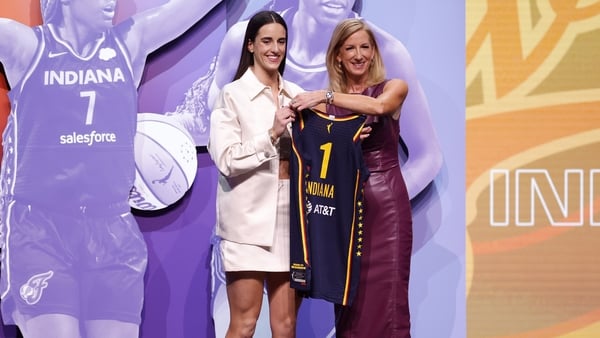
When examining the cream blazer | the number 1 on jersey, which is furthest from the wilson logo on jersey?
the number 1 on jersey

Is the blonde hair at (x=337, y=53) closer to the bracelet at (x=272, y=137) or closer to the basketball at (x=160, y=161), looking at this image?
the bracelet at (x=272, y=137)

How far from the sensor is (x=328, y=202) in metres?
2.86

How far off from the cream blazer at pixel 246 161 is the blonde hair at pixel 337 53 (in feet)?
0.91

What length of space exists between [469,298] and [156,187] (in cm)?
171

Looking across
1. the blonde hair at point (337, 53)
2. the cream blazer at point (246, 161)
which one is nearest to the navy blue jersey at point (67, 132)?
the cream blazer at point (246, 161)

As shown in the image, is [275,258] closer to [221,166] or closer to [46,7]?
[221,166]

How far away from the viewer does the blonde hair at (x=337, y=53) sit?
2912 millimetres

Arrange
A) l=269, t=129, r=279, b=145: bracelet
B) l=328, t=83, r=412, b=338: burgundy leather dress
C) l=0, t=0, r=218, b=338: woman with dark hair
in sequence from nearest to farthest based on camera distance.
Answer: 1. l=269, t=129, r=279, b=145: bracelet
2. l=328, t=83, r=412, b=338: burgundy leather dress
3. l=0, t=0, r=218, b=338: woman with dark hair

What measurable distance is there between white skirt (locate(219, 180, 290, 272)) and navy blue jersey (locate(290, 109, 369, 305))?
50 millimetres

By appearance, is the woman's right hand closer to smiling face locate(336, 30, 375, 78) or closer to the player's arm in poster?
smiling face locate(336, 30, 375, 78)

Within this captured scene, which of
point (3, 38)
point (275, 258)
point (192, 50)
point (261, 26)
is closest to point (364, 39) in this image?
point (261, 26)

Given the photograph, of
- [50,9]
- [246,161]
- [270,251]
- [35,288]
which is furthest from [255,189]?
[50,9]

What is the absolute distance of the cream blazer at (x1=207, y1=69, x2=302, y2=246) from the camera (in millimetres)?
2775

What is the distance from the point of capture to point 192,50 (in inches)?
150
